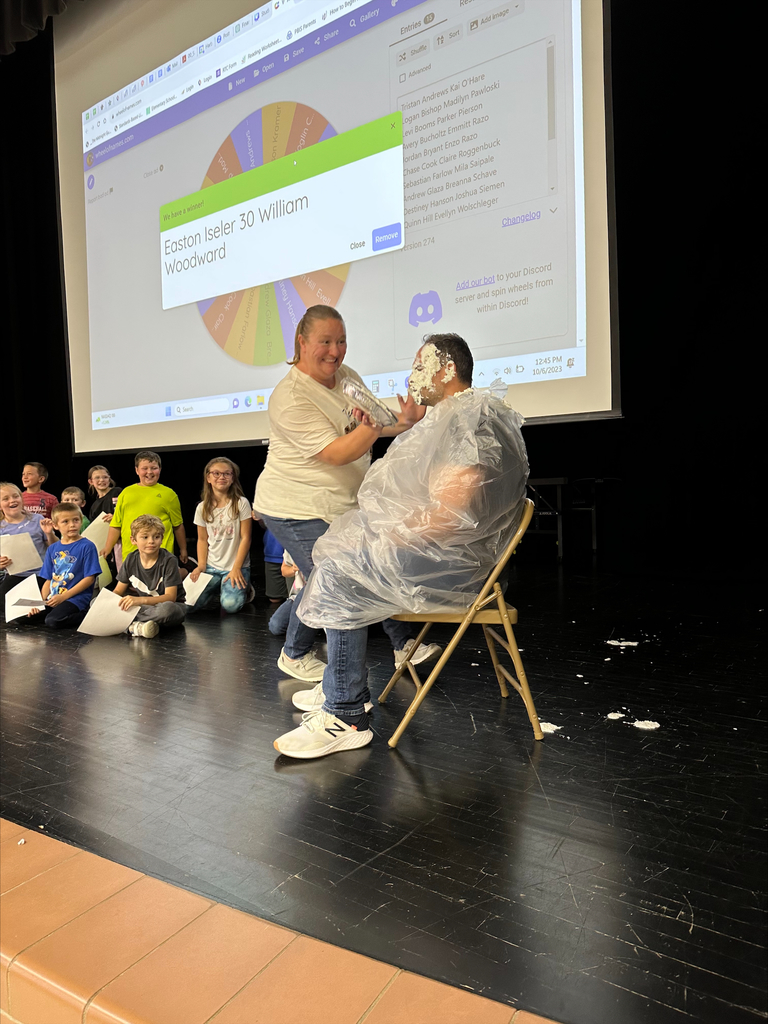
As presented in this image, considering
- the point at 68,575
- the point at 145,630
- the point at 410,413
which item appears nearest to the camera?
the point at 410,413

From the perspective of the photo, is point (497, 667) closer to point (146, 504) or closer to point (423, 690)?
point (423, 690)

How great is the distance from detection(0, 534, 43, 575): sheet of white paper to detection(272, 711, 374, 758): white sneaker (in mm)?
2943

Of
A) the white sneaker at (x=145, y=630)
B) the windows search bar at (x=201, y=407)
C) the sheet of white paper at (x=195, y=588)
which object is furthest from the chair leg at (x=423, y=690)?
the windows search bar at (x=201, y=407)

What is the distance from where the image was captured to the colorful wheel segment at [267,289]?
13.6 feet

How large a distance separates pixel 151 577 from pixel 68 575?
49 centimetres

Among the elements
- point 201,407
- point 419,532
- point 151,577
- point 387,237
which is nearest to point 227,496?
point 151,577

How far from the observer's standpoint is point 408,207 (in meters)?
3.78

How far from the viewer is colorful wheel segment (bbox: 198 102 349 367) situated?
4.14 metres

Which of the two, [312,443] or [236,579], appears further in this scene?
→ [236,579]

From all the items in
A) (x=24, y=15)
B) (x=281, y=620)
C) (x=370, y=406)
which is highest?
(x=24, y=15)

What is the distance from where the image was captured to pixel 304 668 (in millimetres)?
2566

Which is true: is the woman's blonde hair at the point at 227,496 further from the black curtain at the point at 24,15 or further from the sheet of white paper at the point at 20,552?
the black curtain at the point at 24,15

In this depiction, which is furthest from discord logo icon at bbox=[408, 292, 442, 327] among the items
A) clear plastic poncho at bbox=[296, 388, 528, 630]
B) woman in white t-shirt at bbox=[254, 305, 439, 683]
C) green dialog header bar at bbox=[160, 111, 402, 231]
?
clear plastic poncho at bbox=[296, 388, 528, 630]

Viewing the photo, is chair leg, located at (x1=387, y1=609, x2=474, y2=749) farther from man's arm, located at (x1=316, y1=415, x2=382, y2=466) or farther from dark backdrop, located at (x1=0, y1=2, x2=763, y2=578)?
dark backdrop, located at (x1=0, y1=2, x2=763, y2=578)
